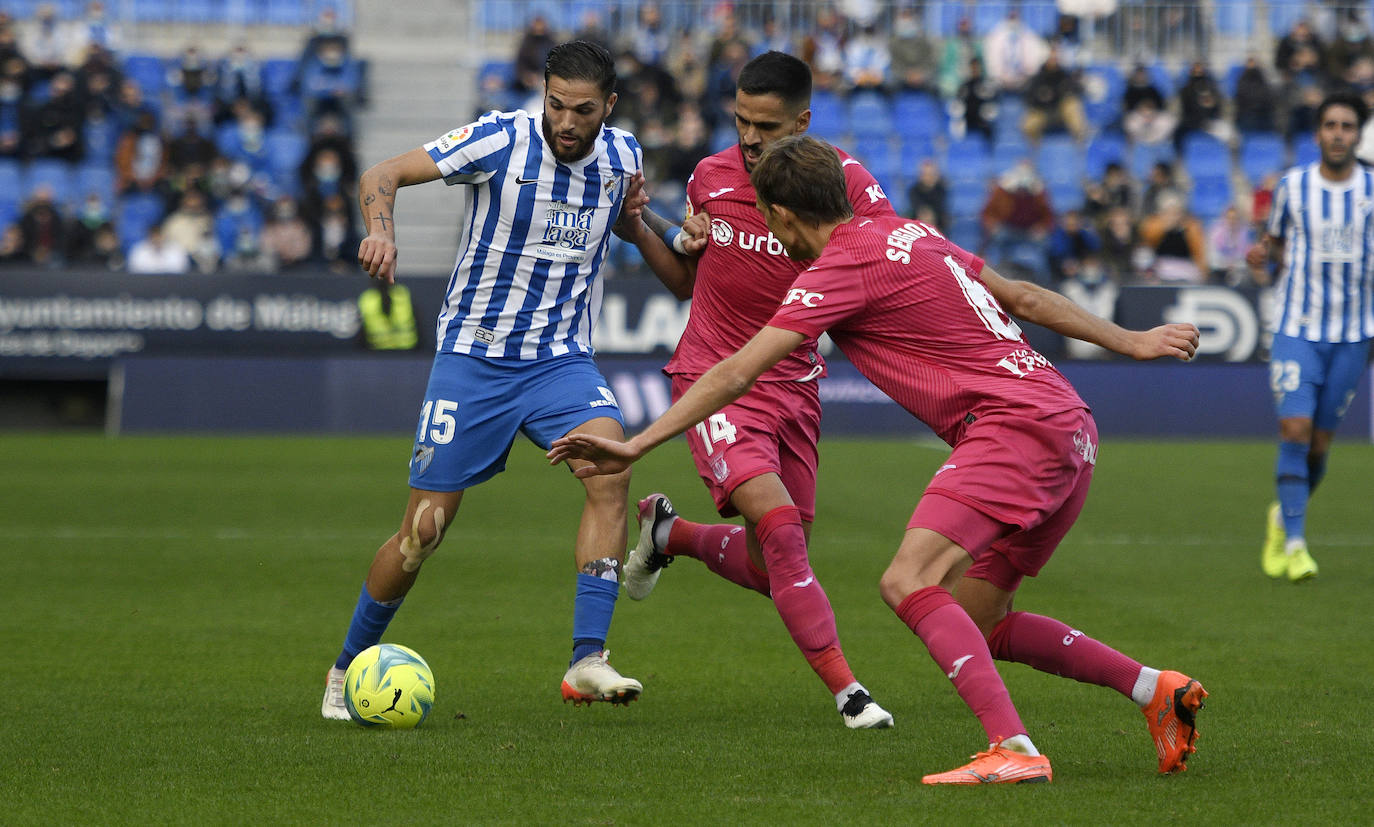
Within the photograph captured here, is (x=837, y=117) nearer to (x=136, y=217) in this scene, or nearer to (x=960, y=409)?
(x=136, y=217)

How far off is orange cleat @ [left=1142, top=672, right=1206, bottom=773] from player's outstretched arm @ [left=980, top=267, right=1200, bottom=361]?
906 mm

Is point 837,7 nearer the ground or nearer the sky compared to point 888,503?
nearer the sky

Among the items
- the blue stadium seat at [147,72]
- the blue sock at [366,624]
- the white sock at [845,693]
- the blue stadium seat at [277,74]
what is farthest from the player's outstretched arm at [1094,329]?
the blue stadium seat at [147,72]

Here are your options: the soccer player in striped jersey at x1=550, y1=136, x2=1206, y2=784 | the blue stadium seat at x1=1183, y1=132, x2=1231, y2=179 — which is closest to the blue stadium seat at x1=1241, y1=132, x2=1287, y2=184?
the blue stadium seat at x1=1183, y1=132, x2=1231, y2=179

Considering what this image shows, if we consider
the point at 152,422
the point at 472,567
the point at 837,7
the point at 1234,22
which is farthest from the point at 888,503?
the point at 1234,22

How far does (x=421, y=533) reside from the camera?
5.63 metres

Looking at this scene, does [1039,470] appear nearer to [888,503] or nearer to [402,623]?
[402,623]

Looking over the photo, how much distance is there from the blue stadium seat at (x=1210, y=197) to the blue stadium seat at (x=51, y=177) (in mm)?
14767

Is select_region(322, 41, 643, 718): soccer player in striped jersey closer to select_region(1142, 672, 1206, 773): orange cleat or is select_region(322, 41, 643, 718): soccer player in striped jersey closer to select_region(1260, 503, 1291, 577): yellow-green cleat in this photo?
select_region(1142, 672, 1206, 773): orange cleat

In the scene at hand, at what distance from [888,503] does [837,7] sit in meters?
13.9

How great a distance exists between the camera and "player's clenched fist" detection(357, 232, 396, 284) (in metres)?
5.16

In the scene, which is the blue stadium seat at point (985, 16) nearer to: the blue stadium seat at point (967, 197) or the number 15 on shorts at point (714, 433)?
the blue stadium seat at point (967, 197)

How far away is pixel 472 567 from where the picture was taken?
9297 millimetres

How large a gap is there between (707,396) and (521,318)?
5.29 feet
